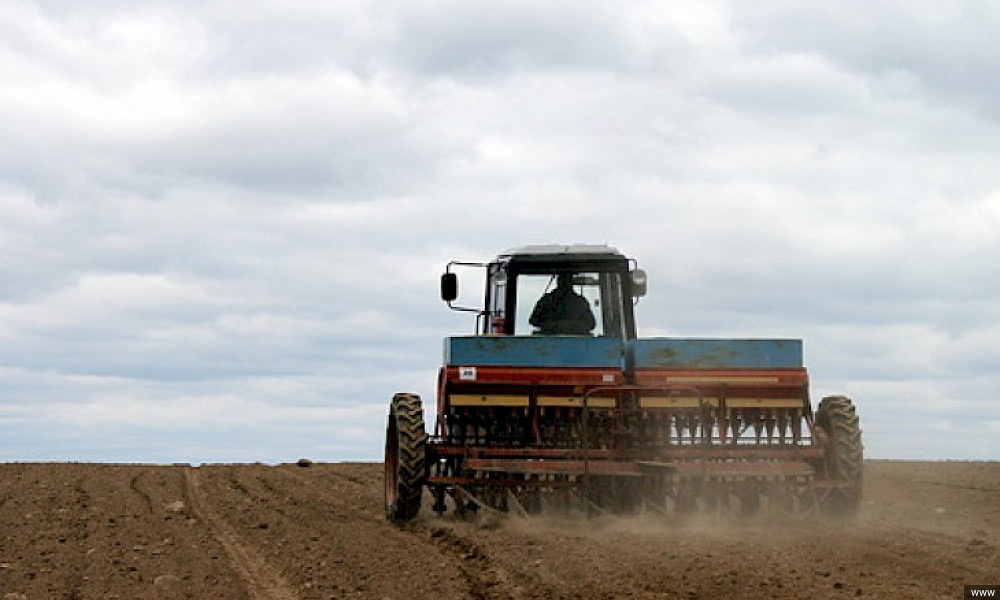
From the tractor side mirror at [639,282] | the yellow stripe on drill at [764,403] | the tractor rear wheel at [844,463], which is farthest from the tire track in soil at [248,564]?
the tractor rear wheel at [844,463]

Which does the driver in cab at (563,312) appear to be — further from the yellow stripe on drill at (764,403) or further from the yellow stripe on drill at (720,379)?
the yellow stripe on drill at (764,403)

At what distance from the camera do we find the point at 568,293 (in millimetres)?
17062

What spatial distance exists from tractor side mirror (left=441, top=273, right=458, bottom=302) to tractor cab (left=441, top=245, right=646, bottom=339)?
26.1 inches

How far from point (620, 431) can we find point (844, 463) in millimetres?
2467

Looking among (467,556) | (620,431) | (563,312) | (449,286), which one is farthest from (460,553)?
(563,312)

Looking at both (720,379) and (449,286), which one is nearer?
(720,379)

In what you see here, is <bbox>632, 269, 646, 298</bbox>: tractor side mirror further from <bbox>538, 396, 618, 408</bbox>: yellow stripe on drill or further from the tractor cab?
<bbox>538, 396, 618, 408</bbox>: yellow stripe on drill

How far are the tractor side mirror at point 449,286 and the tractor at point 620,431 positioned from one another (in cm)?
2

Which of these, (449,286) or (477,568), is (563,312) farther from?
(477,568)

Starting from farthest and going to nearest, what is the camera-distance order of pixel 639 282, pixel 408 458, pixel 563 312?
pixel 563 312 < pixel 639 282 < pixel 408 458

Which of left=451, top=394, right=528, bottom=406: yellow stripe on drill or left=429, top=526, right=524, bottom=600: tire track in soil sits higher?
left=451, top=394, right=528, bottom=406: yellow stripe on drill

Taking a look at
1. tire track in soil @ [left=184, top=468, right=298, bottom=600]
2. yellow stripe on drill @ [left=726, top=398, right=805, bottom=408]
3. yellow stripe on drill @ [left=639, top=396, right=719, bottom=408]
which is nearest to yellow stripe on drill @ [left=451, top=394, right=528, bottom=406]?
yellow stripe on drill @ [left=639, top=396, right=719, bottom=408]

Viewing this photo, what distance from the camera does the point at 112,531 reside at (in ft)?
47.5

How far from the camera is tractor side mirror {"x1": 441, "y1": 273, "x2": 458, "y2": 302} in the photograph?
16.2 meters
